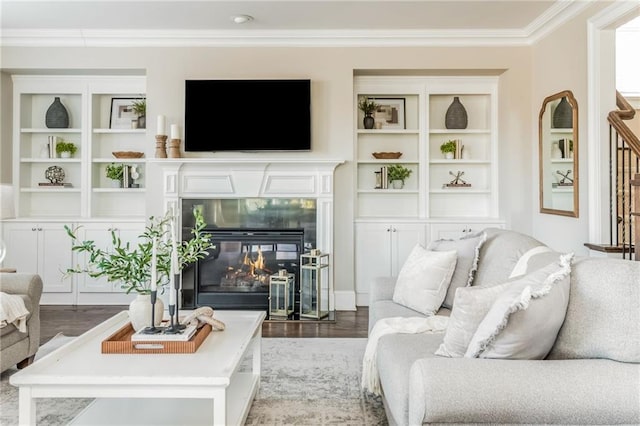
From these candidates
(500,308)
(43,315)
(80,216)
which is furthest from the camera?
(80,216)

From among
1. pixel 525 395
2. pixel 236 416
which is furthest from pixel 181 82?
pixel 525 395

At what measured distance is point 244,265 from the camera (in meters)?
4.84

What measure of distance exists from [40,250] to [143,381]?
3955 mm

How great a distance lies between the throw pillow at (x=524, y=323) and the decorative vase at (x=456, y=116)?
3.74 meters

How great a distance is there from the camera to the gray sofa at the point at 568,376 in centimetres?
142

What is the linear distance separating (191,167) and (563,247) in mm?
3583

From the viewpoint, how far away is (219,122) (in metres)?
4.72

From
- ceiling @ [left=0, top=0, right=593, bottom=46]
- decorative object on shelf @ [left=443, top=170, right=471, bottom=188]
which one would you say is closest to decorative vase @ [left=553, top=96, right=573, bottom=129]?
ceiling @ [left=0, top=0, right=593, bottom=46]

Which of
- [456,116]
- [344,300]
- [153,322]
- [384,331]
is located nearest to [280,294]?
[344,300]

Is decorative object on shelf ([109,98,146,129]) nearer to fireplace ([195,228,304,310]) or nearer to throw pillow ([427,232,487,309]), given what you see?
fireplace ([195,228,304,310])

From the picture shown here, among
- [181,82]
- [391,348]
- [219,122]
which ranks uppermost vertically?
[181,82]

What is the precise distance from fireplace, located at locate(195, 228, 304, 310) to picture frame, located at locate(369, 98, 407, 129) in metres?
1.57

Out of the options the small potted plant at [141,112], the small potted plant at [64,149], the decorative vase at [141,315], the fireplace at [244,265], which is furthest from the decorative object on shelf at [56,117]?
the decorative vase at [141,315]

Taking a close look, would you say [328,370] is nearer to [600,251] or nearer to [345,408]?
[345,408]
